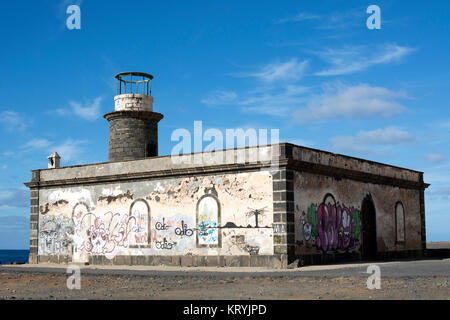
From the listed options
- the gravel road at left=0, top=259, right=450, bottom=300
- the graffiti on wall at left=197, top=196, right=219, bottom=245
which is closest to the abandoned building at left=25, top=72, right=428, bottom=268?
the graffiti on wall at left=197, top=196, right=219, bottom=245

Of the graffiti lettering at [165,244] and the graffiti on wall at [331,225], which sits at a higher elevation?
the graffiti on wall at [331,225]

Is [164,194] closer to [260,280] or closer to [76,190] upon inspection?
[76,190]

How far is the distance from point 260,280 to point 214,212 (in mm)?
6975

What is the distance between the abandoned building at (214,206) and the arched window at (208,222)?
0.12 feet

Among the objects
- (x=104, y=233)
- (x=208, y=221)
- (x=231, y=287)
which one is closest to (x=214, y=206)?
(x=208, y=221)

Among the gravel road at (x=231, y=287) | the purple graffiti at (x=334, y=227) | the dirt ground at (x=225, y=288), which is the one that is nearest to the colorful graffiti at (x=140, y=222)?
the gravel road at (x=231, y=287)

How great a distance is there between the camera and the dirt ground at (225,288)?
1110 centimetres

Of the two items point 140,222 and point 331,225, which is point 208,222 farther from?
point 331,225

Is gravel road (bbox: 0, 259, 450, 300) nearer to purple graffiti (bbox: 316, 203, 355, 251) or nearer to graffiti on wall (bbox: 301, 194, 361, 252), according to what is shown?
graffiti on wall (bbox: 301, 194, 361, 252)

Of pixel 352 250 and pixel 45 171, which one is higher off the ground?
pixel 45 171

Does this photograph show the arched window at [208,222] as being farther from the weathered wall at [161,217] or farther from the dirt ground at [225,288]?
the dirt ground at [225,288]

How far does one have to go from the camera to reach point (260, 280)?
14688mm

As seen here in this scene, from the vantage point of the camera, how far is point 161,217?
22984mm
